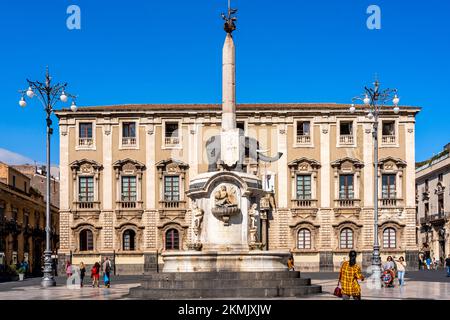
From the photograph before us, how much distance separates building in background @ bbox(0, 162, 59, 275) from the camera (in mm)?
58656

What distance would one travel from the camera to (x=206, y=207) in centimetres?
2523

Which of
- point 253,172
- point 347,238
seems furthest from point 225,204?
point 347,238

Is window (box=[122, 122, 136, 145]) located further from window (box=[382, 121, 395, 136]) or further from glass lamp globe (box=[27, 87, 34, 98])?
glass lamp globe (box=[27, 87, 34, 98])

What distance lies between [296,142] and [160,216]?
33.4 ft

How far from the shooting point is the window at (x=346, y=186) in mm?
52062

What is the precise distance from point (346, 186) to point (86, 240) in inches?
690

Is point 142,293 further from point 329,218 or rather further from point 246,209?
point 329,218

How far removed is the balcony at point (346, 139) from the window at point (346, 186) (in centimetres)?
218

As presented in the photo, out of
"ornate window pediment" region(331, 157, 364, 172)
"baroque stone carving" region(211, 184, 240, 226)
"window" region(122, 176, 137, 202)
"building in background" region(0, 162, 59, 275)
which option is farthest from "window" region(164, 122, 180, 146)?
"baroque stone carving" region(211, 184, 240, 226)

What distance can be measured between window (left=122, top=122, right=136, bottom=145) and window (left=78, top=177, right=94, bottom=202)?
338 cm

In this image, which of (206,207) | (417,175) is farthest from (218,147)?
(417,175)

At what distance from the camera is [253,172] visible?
169ft

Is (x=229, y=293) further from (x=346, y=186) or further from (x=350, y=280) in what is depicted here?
(x=346, y=186)

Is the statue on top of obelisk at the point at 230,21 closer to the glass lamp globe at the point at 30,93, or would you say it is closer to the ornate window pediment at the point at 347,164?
the glass lamp globe at the point at 30,93
